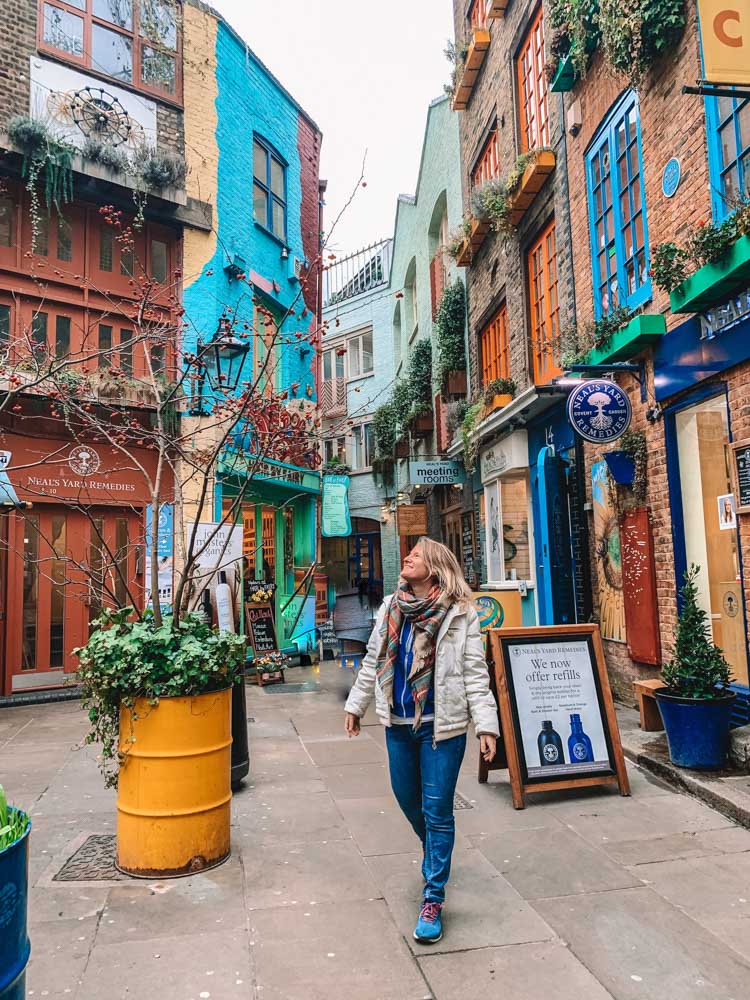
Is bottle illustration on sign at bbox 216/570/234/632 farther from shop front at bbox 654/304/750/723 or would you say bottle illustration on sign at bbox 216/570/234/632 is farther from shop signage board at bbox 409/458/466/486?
shop front at bbox 654/304/750/723

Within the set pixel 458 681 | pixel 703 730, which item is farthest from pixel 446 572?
pixel 703 730

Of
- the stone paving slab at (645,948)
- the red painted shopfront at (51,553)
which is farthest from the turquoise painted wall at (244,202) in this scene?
the stone paving slab at (645,948)

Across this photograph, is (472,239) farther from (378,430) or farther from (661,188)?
(378,430)

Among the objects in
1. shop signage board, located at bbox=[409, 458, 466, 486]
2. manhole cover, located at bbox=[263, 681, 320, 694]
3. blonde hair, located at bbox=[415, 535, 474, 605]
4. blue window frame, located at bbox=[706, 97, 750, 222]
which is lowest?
manhole cover, located at bbox=[263, 681, 320, 694]

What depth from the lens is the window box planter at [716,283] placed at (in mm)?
5602

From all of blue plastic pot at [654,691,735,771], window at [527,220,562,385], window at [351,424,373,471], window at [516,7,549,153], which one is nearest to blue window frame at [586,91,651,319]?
window at [527,220,562,385]

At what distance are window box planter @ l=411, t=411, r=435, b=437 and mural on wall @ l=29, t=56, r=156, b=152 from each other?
29.1 feet

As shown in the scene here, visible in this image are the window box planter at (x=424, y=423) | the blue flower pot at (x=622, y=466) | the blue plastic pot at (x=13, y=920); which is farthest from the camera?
the window box planter at (x=424, y=423)

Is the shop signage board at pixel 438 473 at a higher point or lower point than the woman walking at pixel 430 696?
higher

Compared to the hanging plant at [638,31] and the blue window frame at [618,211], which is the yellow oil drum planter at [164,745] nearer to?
the blue window frame at [618,211]

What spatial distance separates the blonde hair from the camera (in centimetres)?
380

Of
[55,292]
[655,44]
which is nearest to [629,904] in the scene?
[655,44]

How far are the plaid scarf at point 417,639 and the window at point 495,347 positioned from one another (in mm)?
9508

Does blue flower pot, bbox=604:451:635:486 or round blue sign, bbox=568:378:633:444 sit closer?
round blue sign, bbox=568:378:633:444
